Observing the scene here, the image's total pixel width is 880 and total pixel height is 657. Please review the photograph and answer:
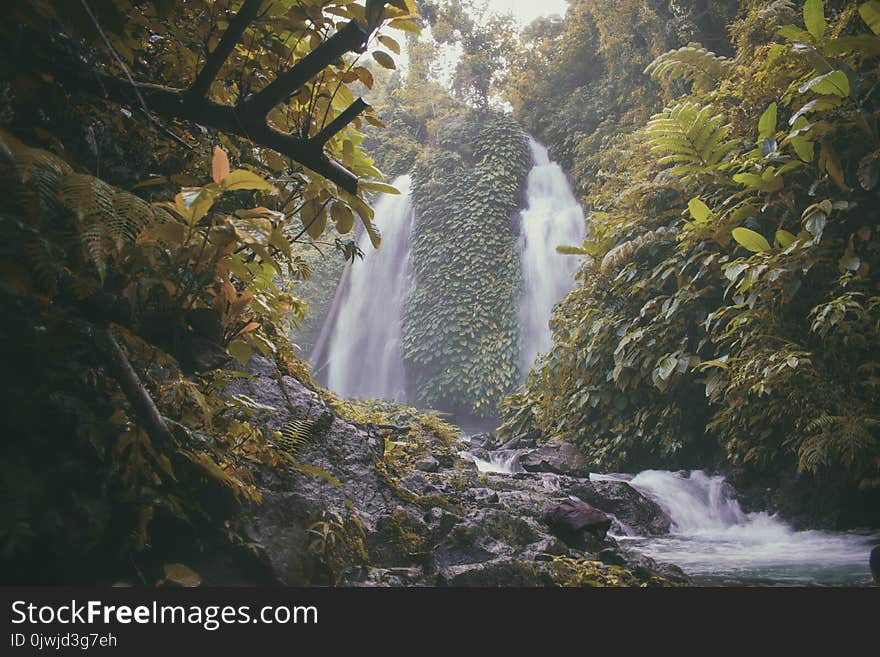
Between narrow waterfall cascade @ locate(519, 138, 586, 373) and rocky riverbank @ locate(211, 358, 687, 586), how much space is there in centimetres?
646

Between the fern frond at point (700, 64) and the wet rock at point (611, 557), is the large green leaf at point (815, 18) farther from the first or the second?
the wet rock at point (611, 557)

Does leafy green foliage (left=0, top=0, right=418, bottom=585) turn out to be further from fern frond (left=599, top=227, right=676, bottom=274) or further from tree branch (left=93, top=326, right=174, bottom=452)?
fern frond (left=599, top=227, right=676, bottom=274)

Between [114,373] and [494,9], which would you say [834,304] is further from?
[494,9]

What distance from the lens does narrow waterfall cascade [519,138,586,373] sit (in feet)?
30.3

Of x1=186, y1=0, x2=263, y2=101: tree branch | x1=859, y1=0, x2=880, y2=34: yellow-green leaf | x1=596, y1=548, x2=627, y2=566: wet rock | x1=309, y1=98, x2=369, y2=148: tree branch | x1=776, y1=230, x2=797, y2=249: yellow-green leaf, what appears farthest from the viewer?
x1=776, y1=230, x2=797, y2=249: yellow-green leaf

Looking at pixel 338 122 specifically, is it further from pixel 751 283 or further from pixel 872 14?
pixel 872 14

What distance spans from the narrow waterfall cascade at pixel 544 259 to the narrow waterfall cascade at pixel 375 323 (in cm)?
246

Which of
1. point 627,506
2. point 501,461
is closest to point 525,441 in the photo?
point 501,461

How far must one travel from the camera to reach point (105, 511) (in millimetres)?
962

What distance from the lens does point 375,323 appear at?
34.9 ft

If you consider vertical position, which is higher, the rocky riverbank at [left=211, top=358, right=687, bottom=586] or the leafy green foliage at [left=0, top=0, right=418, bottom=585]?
the leafy green foliage at [left=0, top=0, right=418, bottom=585]

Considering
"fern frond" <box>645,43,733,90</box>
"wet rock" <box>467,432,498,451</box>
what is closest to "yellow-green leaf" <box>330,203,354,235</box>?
"fern frond" <box>645,43,733,90</box>

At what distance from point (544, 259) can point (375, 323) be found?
12.1 feet

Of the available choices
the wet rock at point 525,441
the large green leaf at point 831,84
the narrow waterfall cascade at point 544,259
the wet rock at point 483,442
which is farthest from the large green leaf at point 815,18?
the narrow waterfall cascade at point 544,259
